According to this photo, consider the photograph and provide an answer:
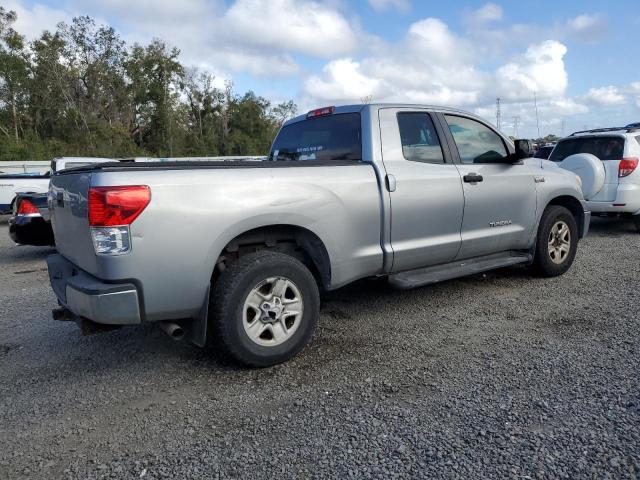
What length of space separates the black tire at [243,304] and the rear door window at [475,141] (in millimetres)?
2152

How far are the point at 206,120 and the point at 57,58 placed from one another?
57.7 ft

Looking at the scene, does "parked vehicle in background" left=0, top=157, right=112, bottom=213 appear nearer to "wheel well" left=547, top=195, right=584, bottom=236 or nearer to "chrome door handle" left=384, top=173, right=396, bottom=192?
"chrome door handle" left=384, top=173, right=396, bottom=192

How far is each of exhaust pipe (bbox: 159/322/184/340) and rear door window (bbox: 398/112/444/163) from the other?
2287 millimetres

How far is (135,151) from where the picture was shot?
42.4 m

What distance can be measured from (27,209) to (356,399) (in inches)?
259

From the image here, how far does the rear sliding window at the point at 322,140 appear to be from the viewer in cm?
430

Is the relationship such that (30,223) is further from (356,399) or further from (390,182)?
(356,399)

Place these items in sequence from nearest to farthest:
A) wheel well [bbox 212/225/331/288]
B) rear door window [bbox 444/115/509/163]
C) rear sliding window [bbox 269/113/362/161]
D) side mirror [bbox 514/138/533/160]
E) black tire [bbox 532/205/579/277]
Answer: wheel well [bbox 212/225/331/288] → rear sliding window [bbox 269/113/362/161] → rear door window [bbox 444/115/509/163] → side mirror [bbox 514/138/533/160] → black tire [bbox 532/205/579/277]

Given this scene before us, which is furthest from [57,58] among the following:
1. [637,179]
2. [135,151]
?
[637,179]

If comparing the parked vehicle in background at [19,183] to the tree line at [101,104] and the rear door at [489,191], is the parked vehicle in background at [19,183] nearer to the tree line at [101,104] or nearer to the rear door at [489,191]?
the rear door at [489,191]

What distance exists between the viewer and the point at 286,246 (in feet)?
12.3

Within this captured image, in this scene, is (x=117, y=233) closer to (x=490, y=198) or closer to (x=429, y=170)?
(x=429, y=170)

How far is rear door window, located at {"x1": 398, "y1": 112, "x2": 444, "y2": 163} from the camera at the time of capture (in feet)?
14.2

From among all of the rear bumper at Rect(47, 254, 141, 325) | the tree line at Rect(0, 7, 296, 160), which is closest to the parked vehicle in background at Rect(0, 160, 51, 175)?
the tree line at Rect(0, 7, 296, 160)
